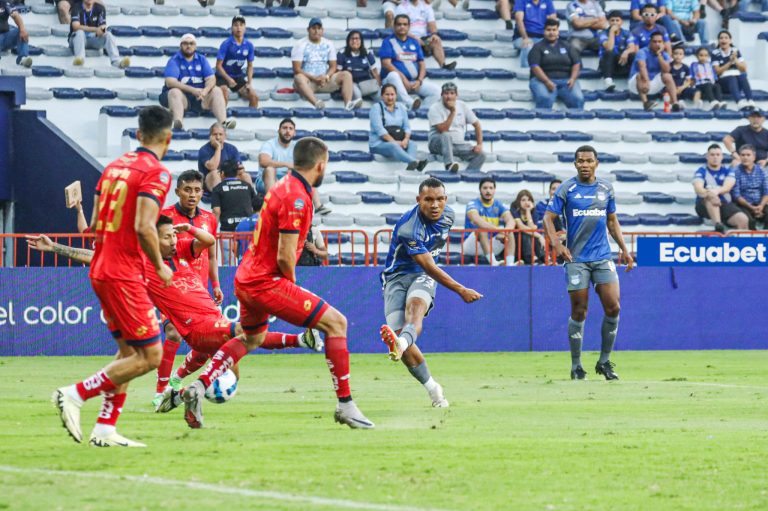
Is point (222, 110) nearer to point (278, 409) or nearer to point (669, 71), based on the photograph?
point (669, 71)

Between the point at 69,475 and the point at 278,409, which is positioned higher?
the point at 69,475

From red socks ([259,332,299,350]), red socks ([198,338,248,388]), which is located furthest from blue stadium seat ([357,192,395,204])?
red socks ([198,338,248,388])

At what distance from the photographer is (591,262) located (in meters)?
16.7

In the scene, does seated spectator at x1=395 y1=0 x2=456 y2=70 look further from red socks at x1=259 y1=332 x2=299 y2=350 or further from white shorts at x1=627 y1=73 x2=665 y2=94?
red socks at x1=259 y1=332 x2=299 y2=350

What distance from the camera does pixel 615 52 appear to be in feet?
99.8

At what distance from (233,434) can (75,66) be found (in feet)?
59.8

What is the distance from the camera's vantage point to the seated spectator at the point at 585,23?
30500mm

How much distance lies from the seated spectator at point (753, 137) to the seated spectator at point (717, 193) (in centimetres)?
96

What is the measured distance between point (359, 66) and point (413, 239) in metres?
15.5

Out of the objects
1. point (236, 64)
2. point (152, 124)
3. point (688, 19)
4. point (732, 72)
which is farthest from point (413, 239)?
point (688, 19)

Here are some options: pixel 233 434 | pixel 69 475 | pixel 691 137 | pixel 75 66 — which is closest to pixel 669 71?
pixel 691 137

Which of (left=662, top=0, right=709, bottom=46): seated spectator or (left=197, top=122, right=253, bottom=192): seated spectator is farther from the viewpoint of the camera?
(left=662, top=0, right=709, bottom=46): seated spectator

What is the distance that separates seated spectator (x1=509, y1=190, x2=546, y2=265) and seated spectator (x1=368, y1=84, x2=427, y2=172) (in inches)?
117

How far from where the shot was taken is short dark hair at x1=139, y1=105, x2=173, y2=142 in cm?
945
